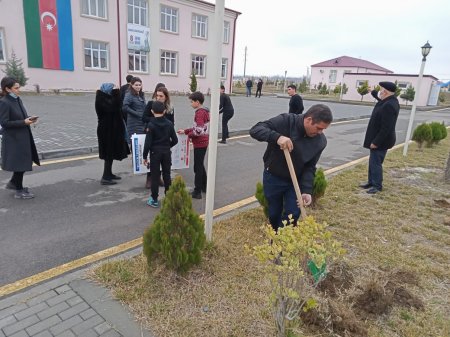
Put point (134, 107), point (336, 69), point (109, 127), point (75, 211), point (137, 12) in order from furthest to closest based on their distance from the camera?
point (336, 69)
point (137, 12)
point (134, 107)
point (109, 127)
point (75, 211)

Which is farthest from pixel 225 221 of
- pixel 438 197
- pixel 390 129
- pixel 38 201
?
pixel 438 197

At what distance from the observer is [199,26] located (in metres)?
28.6

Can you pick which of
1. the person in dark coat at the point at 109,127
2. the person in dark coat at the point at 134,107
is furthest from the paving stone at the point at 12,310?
the person in dark coat at the point at 134,107

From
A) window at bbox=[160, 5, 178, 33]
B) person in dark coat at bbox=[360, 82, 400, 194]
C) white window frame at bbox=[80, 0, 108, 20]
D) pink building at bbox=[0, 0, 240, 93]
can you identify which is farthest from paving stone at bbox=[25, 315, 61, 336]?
window at bbox=[160, 5, 178, 33]

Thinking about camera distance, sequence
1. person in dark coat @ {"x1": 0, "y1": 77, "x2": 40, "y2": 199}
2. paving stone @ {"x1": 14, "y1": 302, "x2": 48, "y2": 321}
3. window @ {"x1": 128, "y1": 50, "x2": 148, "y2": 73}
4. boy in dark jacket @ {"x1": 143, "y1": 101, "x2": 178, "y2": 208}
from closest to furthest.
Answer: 1. paving stone @ {"x1": 14, "y1": 302, "x2": 48, "y2": 321}
2. person in dark coat @ {"x1": 0, "y1": 77, "x2": 40, "y2": 199}
3. boy in dark jacket @ {"x1": 143, "y1": 101, "x2": 178, "y2": 208}
4. window @ {"x1": 128, "y1": 50, "x2": 148, "y2": 73}

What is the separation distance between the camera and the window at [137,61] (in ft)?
80.6

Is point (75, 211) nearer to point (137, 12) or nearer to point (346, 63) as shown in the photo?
point (137, 12)

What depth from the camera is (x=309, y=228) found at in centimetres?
206

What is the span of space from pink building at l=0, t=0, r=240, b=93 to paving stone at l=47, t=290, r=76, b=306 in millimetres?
19209

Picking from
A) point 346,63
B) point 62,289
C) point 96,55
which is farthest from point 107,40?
point 346,63

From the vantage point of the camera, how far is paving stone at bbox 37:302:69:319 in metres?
2.50

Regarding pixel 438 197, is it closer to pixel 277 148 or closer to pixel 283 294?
pixel 277 148

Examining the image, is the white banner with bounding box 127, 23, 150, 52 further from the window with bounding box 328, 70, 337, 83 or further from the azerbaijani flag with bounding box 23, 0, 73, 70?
the window with bounding box 328, 70, 337, 83

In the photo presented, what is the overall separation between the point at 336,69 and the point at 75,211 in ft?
189
